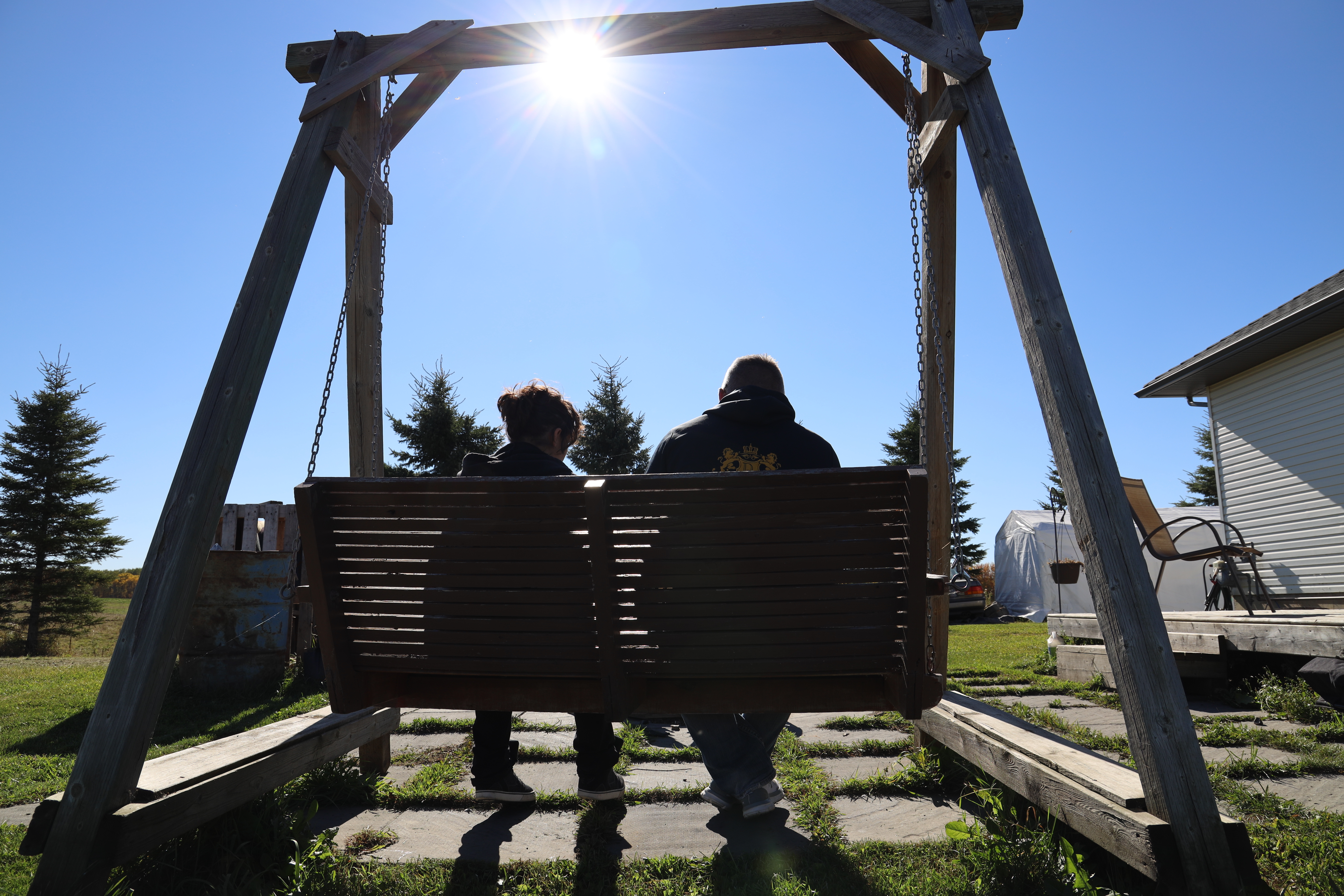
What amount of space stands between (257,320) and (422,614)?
1248 mm

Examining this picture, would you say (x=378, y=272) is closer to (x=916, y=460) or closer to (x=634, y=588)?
(x=634, y=588)

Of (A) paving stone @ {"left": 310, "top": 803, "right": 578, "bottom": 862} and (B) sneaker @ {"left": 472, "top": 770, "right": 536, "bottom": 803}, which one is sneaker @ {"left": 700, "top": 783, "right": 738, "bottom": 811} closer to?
(A) paving stone @ {"left": 310, "top": 803, "right": 578, "bottom": 862}

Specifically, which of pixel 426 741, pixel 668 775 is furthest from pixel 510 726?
pixel 426 741

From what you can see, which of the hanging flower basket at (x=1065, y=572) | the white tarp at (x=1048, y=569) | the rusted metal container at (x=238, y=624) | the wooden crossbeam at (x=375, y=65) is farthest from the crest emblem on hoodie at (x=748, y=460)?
the white tarp at (x=1048, y=569)

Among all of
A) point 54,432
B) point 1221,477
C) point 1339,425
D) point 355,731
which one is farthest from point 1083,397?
point 54,432

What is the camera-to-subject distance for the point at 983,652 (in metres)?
9.68

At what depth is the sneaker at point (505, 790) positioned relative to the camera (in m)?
3.09

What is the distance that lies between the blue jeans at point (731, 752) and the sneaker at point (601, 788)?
386mm

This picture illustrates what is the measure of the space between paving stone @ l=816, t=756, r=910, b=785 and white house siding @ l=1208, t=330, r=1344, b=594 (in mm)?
10359

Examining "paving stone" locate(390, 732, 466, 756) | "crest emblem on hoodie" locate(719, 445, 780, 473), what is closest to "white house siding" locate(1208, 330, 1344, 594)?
"crest emblem on hoodie" locate(719, 445, 780, 473)

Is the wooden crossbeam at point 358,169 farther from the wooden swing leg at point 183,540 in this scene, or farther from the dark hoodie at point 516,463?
the dark hoodie at point 516,463

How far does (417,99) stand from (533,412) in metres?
1.67

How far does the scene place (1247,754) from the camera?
371cm

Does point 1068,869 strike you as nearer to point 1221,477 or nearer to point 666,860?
point 666,860
